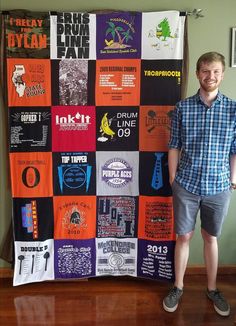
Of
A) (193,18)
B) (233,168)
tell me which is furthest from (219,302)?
(193,18)

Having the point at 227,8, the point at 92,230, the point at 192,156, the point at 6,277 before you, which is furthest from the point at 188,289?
the point at 227,8

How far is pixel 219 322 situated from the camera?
186 cm

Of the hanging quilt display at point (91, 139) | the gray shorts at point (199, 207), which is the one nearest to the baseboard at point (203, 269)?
the hanging quilt display at point (91, 139)

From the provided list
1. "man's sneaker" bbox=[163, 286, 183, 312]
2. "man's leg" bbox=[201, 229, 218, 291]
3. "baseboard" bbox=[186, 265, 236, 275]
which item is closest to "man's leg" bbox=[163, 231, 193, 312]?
"man's sneaker" bbox=[163, 286, 183, 312]

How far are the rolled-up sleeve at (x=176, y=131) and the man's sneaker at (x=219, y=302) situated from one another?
0.94 metres

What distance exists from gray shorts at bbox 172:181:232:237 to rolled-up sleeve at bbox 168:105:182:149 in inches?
8.7

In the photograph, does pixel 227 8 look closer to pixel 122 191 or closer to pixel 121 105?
pixel 121 105

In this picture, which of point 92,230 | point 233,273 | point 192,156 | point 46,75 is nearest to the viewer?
point 192,156

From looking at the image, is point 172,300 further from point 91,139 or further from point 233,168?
point 91,139

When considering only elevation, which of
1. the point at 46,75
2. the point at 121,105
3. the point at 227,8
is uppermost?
the point at 227,8

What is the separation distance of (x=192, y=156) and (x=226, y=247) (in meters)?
0.88

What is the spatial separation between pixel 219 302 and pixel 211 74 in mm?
1334

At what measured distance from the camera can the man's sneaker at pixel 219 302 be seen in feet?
6.32

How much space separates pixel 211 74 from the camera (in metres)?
1.74
